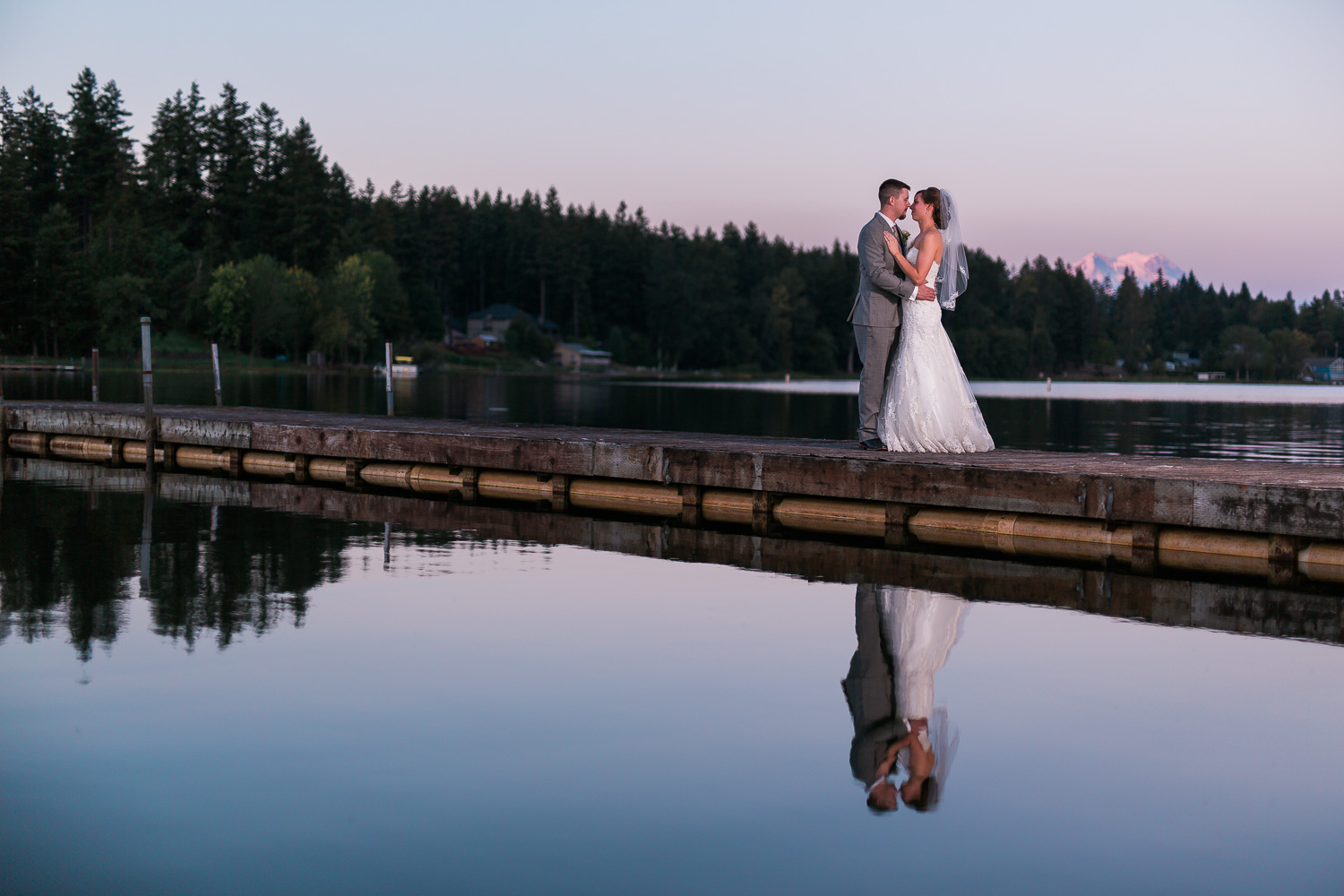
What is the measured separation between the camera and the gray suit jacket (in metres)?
12.5

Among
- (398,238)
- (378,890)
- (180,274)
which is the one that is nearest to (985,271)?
(398,238)

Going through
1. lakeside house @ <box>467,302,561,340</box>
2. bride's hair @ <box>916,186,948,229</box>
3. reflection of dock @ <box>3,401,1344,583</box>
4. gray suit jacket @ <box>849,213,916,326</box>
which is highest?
lakeside house @ <box>467,302,561,340</box>

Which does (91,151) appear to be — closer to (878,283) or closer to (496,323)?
(496,323)

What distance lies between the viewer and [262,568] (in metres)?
11.0

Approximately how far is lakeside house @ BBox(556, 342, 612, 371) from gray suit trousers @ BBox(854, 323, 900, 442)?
5181 inches

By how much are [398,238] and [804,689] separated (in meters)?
152

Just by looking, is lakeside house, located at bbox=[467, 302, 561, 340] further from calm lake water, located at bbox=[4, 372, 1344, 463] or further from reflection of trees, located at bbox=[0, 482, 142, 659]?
reflection of trees, located at bbox=[0, 482, 142, 659]

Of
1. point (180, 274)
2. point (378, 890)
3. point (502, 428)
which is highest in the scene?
point (180, 274)

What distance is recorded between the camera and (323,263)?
12669 cm

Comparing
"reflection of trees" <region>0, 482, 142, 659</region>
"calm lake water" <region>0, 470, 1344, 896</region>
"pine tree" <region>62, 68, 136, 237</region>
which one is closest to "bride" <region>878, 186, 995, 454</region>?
"calm lake water" <region>0, 470, 1344, 896</region>

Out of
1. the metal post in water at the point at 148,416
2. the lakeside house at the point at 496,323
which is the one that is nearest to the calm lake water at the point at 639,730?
the metal post in water at the point at 148,416

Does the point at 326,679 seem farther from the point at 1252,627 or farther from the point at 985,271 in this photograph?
the point at 985,271

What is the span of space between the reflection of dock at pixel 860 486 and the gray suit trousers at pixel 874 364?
1.70 ft

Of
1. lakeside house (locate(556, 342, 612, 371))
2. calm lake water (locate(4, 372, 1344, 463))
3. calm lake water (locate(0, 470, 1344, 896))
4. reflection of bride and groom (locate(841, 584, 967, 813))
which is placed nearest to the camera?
calm lake water (locate(0, 470, 1344, 896))
